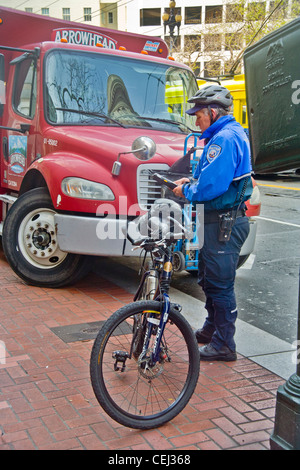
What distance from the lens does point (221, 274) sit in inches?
171

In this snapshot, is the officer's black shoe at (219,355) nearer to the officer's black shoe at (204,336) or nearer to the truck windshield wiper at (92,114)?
the officer's black shoe at (204,336)

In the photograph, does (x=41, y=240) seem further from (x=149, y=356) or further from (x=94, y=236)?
(x=149, y=356)

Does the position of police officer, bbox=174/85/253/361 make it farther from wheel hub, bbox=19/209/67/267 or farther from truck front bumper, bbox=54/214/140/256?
wheel hub, bbox=19/209/67/267

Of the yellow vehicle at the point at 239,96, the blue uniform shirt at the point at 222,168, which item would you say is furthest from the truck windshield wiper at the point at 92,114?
the yellow vehicle at the point at 239,96

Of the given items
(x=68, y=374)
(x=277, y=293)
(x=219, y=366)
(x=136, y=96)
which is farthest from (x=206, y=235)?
(x=136, y=96)

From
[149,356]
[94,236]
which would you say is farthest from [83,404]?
[94,236]

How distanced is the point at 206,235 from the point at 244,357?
105cm

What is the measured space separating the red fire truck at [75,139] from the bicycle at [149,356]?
2.20 m

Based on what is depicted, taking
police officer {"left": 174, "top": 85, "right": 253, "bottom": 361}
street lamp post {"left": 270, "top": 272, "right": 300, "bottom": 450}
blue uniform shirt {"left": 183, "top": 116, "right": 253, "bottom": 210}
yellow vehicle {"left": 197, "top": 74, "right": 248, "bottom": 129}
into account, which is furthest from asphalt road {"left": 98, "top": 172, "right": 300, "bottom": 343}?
yellow vehicle {"left": 197, "top": 74, "right": 248, "bottom": 129}

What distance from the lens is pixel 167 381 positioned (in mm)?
3695

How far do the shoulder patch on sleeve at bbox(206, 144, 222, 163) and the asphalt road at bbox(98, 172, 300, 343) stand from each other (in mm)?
1942

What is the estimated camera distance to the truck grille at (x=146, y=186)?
19.9 feet

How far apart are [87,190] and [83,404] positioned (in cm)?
263
